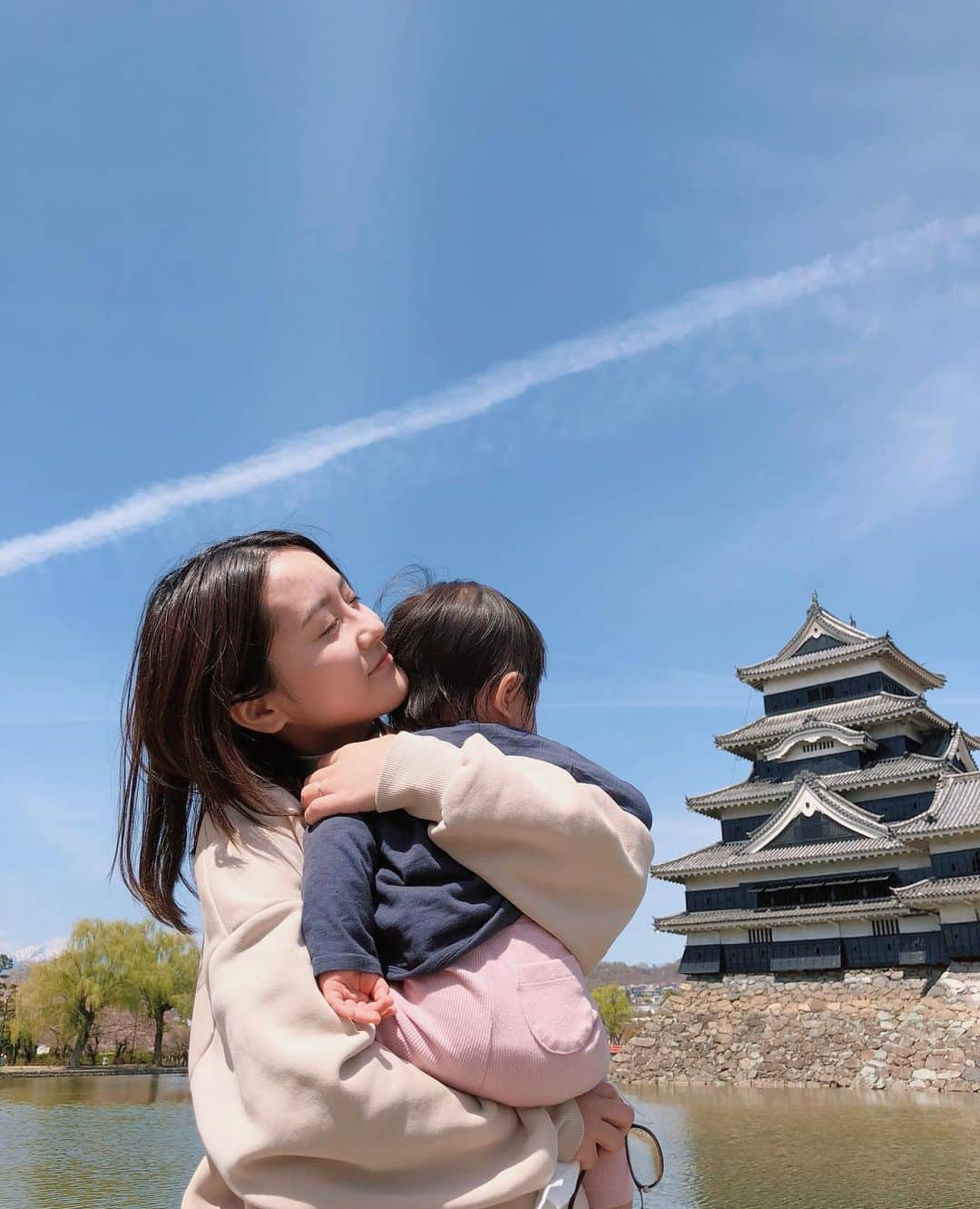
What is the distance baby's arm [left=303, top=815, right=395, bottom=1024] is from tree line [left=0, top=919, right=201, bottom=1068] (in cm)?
3069

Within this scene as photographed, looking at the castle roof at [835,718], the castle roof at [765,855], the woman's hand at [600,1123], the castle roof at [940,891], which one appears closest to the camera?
the woman's hand at [600,1123]

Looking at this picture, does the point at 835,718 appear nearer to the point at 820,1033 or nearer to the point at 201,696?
the point at 820,1033

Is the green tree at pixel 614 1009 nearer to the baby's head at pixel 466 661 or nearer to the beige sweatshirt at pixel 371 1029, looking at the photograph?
the baby's head at pixel 466 661

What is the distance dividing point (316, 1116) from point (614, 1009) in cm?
3788

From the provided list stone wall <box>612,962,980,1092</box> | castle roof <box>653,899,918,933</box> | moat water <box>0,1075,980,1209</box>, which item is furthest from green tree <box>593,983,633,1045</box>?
moat water <box>0,1075,980,1209</box>

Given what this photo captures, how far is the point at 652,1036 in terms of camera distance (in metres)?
22.7

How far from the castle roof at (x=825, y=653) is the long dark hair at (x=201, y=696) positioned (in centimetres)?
2680

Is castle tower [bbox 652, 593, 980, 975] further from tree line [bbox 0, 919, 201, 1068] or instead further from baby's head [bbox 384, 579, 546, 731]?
baby's head [bbox 384, 579, 546, 731]

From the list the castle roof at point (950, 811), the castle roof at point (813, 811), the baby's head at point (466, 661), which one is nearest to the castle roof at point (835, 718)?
the castle roof at point (813, 811)

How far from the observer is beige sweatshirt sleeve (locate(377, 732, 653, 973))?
124cm

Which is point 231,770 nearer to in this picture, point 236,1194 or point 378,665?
point 378,665

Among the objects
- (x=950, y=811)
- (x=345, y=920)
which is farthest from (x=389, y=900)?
(x=950, y=811)

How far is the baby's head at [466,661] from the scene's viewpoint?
165 cm

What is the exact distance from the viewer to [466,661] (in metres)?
1.67
